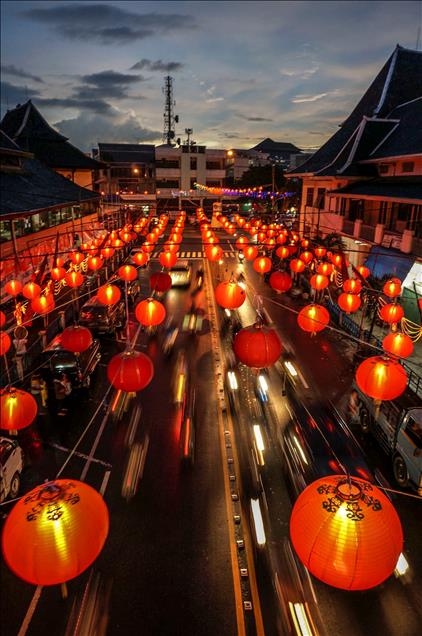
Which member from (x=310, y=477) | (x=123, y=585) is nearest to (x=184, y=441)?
(x=310, y=477)

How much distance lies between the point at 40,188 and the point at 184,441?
67.5ft

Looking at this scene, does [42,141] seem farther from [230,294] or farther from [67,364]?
[230,294]

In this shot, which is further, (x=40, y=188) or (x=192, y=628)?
(x=40, y=188)

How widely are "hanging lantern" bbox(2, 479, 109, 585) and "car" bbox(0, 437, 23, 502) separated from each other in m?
5.02

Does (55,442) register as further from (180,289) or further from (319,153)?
(319,153)

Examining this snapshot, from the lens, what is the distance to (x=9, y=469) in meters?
9.63

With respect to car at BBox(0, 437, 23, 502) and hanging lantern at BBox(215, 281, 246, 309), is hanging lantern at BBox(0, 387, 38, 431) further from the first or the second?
hanging lantern at BBox(215, 281, 246, 309)

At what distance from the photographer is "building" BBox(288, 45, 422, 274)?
68.9 feet

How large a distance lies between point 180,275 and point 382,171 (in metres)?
17.4

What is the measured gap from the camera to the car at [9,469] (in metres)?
9.30

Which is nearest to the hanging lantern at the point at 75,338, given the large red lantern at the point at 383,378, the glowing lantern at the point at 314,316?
the glowing lantern at the point at 314,316

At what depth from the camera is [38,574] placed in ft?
15.5

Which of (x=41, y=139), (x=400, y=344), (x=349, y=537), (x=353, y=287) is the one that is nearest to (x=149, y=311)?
(x=400, y=344)

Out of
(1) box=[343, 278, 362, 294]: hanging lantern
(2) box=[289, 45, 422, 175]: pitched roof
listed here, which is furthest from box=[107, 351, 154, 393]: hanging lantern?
(2) box=[289, 45, 422, 175]: pitched roof
